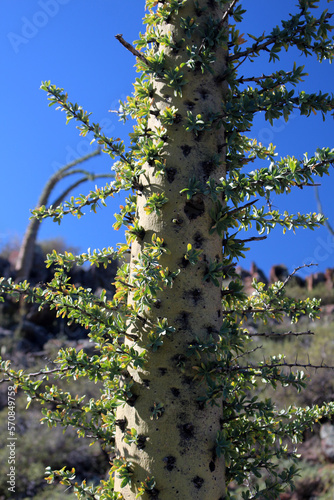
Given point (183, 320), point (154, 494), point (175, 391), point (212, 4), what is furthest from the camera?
point (212, 4)

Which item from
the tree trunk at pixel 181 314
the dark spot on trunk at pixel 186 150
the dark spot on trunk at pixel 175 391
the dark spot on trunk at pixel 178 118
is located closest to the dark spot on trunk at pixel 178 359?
the tree trunk at pixel 181 314

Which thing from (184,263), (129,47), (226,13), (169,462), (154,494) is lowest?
(154,494)

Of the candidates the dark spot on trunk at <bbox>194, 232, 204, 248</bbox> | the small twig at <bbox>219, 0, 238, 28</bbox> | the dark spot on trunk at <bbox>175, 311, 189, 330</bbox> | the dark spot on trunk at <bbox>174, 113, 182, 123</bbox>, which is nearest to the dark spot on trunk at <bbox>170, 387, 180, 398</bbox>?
the dark spot on trunk at <bbox>175, 311, 189, 330</bbox>

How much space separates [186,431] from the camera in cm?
223

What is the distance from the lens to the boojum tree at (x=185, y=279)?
2246mm

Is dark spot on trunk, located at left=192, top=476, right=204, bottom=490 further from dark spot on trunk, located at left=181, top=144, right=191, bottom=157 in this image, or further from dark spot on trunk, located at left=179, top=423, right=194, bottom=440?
dark spot on trunk, located at left=181, top=144, right=191, bottom=157

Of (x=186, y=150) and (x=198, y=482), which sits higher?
(x=186, y=150)

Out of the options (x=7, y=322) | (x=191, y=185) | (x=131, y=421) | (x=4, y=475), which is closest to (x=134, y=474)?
(x=131, y=421)

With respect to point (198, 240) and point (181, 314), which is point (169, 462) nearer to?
point (181, 314)

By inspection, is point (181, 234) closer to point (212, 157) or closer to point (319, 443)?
→ point (212, 157)

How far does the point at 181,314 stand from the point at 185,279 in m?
0.19

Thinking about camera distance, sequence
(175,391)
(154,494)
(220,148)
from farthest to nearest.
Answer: (220,148) < (175,391) < (154,494)

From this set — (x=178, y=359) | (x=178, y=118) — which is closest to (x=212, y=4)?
(x=178, y=118)

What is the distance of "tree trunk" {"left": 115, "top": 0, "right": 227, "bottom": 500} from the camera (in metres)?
2.20
